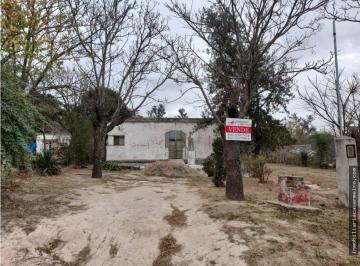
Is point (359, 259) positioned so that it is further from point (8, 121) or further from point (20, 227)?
point (8, 121)

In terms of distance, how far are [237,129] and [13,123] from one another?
17.5 ft

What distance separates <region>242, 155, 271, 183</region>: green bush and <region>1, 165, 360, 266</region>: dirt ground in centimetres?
625

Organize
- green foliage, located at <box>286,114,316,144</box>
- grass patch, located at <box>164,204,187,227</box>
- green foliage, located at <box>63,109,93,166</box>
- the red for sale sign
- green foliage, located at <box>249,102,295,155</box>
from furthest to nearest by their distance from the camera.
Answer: green foliage, located at <box>286,114,316,144</box> < green foliage, located at <box>249,102,295,155</box> < green foliage, located at <box>63,109,93,166</box> < the red for sale sign < grass patch, located at <box>164,204,187,227</box>

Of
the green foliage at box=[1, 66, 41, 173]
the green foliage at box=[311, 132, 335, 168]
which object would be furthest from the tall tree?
the green foliage at box=[311, 132, 335, 168]

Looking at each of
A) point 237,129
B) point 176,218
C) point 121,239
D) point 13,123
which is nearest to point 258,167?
point 237,129

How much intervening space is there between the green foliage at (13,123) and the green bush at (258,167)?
9783mm

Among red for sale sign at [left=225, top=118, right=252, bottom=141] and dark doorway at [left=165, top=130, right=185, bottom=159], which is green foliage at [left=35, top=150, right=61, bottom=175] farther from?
dark doorway at [left=165, top=130, right=185, bottom=159]

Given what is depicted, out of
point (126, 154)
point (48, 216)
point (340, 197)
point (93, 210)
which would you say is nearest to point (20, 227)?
point (48, 216)

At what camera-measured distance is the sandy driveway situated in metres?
6.34

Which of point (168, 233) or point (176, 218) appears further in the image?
point (176, 218)

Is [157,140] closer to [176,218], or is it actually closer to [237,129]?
[237,129]

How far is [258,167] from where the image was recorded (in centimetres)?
1623

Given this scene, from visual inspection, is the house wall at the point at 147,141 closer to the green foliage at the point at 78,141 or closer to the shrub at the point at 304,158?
the green foliage at the point at 78,141

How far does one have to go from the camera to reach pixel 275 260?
5.60 metres
